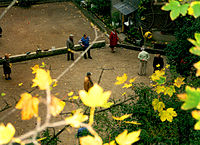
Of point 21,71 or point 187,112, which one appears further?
point 21,71

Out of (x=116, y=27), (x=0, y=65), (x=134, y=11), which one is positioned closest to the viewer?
(x=0, y=65)

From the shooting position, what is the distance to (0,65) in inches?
443

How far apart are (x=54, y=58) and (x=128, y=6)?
5.24m

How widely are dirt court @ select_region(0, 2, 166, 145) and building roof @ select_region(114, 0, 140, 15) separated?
2.32 metres

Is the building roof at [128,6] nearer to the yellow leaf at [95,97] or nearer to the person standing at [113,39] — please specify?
the person standing at [113,39]

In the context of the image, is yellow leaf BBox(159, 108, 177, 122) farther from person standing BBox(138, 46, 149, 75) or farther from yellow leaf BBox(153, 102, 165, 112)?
person standing BBox(138, 46, 149, 75)

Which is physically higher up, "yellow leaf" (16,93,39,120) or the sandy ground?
"yellow leaf" (16,93,39,120)

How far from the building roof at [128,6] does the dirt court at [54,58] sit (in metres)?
2.32

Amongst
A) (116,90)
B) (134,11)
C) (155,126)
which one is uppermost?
(134,11)

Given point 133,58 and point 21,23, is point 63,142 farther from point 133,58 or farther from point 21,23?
point 21,23

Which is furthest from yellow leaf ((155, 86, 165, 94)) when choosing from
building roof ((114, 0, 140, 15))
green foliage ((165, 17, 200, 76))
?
building roof ((114, 0, 140, 15))

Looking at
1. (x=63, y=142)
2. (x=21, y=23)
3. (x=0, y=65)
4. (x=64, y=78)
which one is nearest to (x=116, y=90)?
(x=64, y=78)

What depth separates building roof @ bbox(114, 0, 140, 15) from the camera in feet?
42.8

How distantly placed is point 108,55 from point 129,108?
6613 mm
